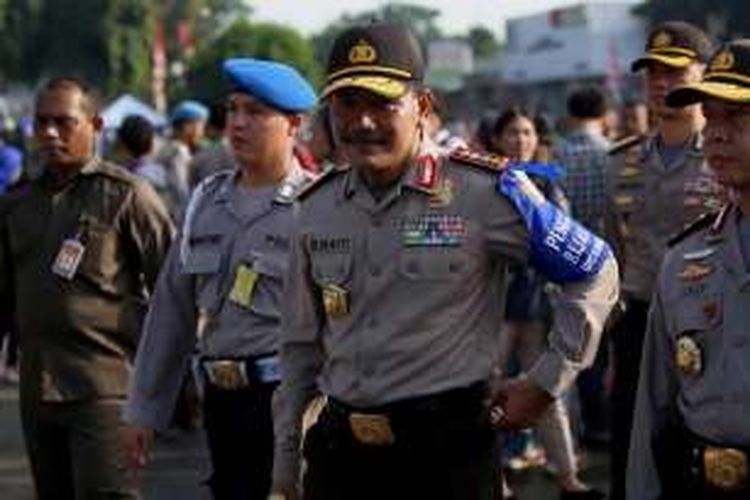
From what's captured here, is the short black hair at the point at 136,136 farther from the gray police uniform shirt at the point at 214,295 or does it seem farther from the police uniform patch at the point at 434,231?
the police uniform patch at the point at 434,231

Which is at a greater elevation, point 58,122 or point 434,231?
point 58,122

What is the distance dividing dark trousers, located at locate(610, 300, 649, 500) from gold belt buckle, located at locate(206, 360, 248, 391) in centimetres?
187

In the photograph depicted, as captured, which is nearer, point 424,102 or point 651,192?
point 424,102

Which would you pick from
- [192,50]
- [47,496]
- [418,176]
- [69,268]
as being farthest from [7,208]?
[192,50]

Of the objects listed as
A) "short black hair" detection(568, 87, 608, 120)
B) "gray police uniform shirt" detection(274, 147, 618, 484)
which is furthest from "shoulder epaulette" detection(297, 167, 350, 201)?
"short black hair" detection(568, 87, 608, 120)

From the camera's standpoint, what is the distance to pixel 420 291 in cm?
370

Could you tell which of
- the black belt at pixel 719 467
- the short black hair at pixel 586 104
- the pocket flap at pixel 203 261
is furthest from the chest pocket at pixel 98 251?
the short black hair at pixel 586 104

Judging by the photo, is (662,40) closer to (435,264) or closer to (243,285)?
(243,285)

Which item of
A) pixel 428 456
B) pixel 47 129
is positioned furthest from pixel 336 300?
pixel 47 129

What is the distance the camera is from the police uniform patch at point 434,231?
12.1 feet

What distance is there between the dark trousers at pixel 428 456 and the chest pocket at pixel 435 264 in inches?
11.3

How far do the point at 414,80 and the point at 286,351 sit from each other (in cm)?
81

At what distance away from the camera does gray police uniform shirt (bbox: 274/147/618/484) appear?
3643 mm

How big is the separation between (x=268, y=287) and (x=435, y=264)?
1.23 meters
